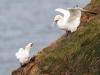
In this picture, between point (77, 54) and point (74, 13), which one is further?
point (74, 13)

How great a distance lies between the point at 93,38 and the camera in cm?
2217

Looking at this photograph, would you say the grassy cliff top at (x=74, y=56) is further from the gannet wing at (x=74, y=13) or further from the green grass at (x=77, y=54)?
the gannet wing at (x=74, y=13)

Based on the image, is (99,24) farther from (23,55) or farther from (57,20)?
(23,55)

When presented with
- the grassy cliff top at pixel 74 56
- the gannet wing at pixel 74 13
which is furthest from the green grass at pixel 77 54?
the gannet wing at pixel 74 13

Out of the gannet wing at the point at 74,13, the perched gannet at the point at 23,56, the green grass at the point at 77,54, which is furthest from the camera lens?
the perched gannet at the point at 23,56

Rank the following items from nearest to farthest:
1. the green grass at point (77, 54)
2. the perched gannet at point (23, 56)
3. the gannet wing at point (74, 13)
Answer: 1. the green grass at point (77, 54)
2. the gannet wing at point (74, 13)
3. the perched gannet at point (23, 56)

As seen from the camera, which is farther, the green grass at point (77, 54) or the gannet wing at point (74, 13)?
the gannet wing at point (74, 13)

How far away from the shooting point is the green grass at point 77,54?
2005cm

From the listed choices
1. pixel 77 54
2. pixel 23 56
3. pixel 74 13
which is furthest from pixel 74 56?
pixel 23 56

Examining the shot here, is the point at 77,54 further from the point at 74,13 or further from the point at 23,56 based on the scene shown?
the point at 23,56

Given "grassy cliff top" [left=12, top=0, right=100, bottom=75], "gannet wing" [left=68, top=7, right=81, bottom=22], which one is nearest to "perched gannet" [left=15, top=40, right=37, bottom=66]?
"grassy cliff top" [left=12, top=0, right=100, bottom=75]

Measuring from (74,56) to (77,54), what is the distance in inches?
6.8

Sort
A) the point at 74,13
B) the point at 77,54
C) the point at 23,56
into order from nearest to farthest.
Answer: the point at 77,54
the point at 74,13
the point at 23,56

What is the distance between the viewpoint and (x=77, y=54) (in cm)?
2144
